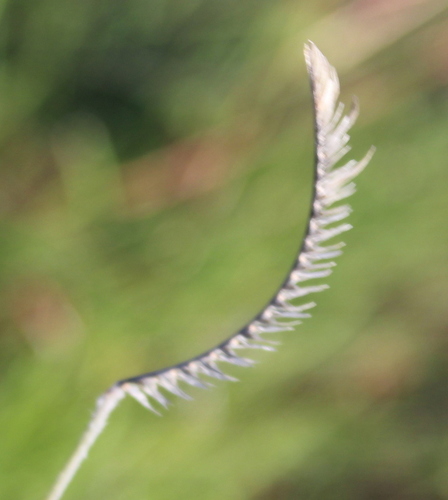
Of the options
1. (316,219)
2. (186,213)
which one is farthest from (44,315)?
(316,219)

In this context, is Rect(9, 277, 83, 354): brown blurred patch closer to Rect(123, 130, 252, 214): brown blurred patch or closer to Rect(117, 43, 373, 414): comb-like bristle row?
Rect(123, 130, 252, 214): brown blurred patch

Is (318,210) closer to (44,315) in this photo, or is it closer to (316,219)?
(316,219)

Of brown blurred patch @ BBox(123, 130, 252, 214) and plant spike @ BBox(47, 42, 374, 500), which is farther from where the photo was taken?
brown blurred patch @ BBox(123, 130, 252, 214)

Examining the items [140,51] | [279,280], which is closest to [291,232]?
[279,280]

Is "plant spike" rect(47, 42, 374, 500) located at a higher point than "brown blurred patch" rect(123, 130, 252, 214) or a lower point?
lower

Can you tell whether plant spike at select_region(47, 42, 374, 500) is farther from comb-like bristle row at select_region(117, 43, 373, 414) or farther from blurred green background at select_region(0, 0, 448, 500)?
blurred green background at select_region(0, 0, 448, 500)

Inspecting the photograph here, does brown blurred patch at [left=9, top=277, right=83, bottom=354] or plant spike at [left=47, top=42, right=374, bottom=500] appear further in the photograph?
brown blurred patch at [left=9, top=277, right=83, bottom=354]

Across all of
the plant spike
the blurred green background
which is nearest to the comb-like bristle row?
the plant spike

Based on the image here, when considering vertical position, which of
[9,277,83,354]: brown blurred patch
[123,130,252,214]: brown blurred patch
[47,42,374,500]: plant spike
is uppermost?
[123,130,252,214]: brown blurred patch
